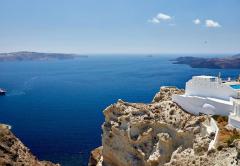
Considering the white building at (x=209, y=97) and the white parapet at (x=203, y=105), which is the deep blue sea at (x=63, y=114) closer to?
the white parapet at (x=203, y=105)

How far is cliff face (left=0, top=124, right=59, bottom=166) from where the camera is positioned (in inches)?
1384

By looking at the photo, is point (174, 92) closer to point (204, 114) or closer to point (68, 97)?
point (204, 114)

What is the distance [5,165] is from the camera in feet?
111

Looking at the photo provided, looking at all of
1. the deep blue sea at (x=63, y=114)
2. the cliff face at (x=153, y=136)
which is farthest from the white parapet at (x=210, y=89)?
the deep blue sea at (x=63, y=114)

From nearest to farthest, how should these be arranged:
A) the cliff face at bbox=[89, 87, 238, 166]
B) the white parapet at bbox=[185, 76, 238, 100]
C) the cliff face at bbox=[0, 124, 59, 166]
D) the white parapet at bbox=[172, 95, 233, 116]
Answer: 1. the cliff face at bbox=[89, 87, 238, 166]
2. the white parapet at bbox=[172, 95, 233, 116]
3. the white parapet at bbox=[185, 76, 238, 100]
4. the cliff face at bbox=[0, 124, 59, 166]

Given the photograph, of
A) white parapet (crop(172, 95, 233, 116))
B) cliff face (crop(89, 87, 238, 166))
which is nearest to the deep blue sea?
cliff face (crop(89, 87, 238, 166))

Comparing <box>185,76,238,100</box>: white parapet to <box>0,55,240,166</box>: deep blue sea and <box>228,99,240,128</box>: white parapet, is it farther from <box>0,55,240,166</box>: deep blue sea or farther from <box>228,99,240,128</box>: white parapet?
<box>0,55,240,166</box>: deep blue sea

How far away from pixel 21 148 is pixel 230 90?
23.6m

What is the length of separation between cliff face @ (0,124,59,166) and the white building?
55.6ft

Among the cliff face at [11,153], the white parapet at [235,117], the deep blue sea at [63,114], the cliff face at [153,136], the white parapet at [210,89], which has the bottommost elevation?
the deep blue sea at [63,114]

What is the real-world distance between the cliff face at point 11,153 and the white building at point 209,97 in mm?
16951

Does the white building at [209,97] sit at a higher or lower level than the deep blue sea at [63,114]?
higher

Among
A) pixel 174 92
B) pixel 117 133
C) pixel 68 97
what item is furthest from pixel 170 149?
pixel 68 97

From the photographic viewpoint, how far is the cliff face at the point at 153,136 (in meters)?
26.8
